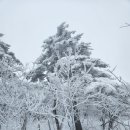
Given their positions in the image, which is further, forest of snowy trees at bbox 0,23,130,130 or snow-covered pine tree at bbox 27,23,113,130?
snow-covered pine tree at bbox 27,23,113,130

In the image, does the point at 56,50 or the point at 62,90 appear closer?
the point at 62,90

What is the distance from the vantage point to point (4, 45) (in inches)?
704

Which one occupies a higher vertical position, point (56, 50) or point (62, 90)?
point (56, 50)

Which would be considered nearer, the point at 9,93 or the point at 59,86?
the point at 59,86

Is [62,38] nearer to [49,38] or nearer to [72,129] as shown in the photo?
[49,38]

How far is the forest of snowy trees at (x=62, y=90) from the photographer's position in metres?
8.76

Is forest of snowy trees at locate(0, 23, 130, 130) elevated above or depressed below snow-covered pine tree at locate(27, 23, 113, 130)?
below

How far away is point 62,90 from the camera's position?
8.70 metres

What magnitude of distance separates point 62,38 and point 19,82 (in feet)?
24.8

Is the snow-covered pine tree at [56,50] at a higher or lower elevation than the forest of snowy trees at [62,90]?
higher

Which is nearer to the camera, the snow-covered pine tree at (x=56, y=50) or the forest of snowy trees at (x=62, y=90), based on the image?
the forest of snowy trees at (x=62, y=90)

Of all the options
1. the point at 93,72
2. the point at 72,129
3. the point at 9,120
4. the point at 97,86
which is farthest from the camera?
the point at 93,72

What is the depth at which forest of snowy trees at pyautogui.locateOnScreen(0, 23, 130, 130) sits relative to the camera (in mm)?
8758

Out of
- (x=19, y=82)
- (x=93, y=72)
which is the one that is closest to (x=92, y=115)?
(x=93, y=72)
